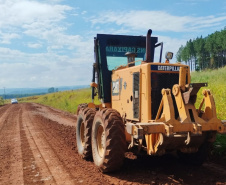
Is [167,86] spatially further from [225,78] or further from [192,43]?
[192,43]

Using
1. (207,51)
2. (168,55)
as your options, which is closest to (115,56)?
(168,55)

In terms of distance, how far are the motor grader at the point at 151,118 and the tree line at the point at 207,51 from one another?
255 ft

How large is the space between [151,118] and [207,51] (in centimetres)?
8587

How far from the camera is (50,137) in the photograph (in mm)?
10125

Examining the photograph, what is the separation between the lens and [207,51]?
278 ft

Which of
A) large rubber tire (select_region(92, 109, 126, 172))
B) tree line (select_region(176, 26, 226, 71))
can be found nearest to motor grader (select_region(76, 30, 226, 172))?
large rubber tire (select_region(92, 109, 126, 172))

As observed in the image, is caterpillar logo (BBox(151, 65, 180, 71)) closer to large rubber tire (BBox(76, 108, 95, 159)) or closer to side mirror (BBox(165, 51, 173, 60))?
side mirror (BBox(165, 51, 173, 60))

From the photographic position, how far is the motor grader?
15.2 ft

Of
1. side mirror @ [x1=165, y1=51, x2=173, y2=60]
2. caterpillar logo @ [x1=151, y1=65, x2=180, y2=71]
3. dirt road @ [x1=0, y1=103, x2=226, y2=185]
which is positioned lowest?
dirt road @ [x1=0, y1=103, x2=226, y2=185]

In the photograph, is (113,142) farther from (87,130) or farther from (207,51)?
(207,51)

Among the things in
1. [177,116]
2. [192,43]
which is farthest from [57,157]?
[192,43]

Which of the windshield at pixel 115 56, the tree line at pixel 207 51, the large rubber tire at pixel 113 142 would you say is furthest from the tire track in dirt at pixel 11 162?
the tree line at pixel 207 51

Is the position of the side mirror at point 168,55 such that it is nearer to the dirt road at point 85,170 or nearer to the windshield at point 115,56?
the windshield at point 115,56

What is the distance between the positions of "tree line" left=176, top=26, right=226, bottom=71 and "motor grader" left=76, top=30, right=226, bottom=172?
255 ft
